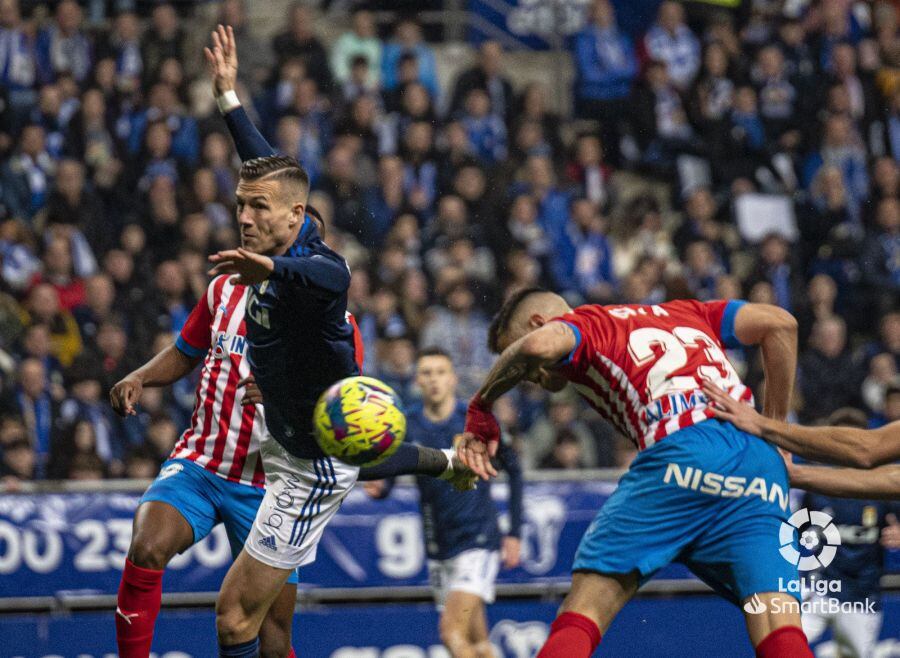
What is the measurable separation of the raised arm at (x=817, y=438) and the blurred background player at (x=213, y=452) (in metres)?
2.53

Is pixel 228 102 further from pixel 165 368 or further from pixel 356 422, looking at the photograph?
pixel 356 422

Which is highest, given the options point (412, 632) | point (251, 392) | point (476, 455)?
point (251, 392)

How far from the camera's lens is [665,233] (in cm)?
1498

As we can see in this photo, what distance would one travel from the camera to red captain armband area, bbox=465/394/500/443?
625 cm

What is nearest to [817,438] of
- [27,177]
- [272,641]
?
[272,641]

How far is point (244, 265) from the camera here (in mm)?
5469

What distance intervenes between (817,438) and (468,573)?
4.00 meters

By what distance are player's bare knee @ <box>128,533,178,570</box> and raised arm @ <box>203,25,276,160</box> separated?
1.94m

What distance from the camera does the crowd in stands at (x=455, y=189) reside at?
12.5 meters

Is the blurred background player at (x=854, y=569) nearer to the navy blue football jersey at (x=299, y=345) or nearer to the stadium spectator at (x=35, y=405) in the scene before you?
the navy blue football jersey at (x=299, y=345)

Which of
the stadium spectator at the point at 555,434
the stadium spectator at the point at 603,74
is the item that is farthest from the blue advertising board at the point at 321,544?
the stadium spectator at the point at 603,74

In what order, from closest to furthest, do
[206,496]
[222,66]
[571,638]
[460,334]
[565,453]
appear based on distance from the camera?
[571,638], [206,496], [222,66], [565,453], [460,334]

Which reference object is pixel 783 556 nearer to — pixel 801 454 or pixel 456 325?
pixel 801 454

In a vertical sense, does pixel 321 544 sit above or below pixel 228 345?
below
